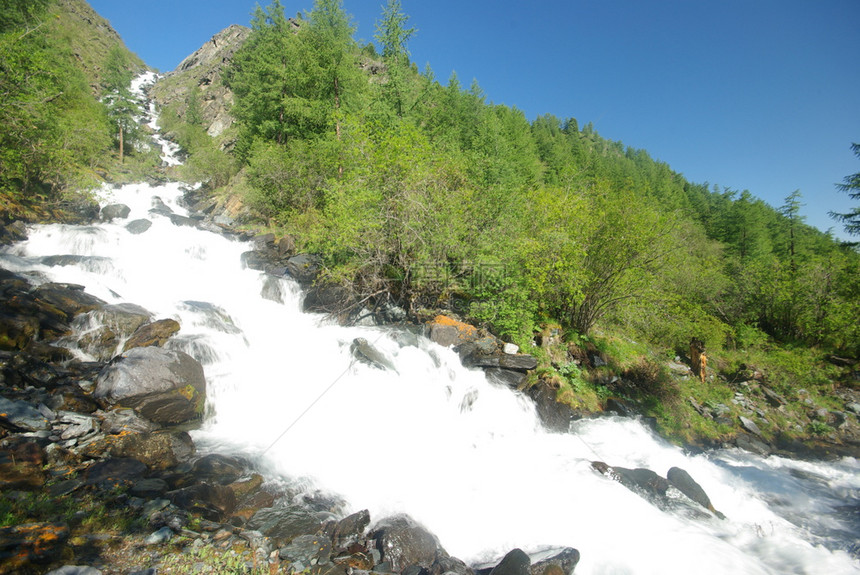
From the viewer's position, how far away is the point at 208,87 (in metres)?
74.1

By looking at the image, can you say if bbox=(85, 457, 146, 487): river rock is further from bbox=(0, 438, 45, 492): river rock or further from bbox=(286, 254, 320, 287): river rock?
bbox=(286, 254, 320, 287): river rock

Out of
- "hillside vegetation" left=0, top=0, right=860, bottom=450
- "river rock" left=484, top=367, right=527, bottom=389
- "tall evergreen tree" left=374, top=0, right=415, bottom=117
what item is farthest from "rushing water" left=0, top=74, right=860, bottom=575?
"tall evergreen tree" left=374, top=0, right=415, bottom=117

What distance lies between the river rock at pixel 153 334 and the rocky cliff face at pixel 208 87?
1690 inches

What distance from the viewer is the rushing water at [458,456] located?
21.1ft

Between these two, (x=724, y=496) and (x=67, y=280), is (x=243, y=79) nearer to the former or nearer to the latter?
(x=67, y=280)

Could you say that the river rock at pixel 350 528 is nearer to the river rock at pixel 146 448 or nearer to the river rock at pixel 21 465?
the river rock at pixel 146 448

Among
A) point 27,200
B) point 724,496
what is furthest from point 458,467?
point 27,200

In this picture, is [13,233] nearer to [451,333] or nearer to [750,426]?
[451,333]

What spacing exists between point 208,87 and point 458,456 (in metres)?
93.8

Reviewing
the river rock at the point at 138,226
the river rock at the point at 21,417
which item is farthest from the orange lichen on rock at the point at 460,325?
the river rock at the point at 138,226

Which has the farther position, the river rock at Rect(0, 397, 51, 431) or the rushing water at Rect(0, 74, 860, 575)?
the rushing water at Rect(0, 74, 860, 575)

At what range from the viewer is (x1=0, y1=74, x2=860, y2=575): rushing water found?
645 cm

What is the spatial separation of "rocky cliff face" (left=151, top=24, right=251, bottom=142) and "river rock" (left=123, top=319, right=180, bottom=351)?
42918 mm

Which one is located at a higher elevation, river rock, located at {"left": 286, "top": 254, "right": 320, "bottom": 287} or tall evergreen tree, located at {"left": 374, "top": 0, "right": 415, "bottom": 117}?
tall evergreen tree, located at {"left": 374, "top": 0, "right": 415, "bottom": 117}
